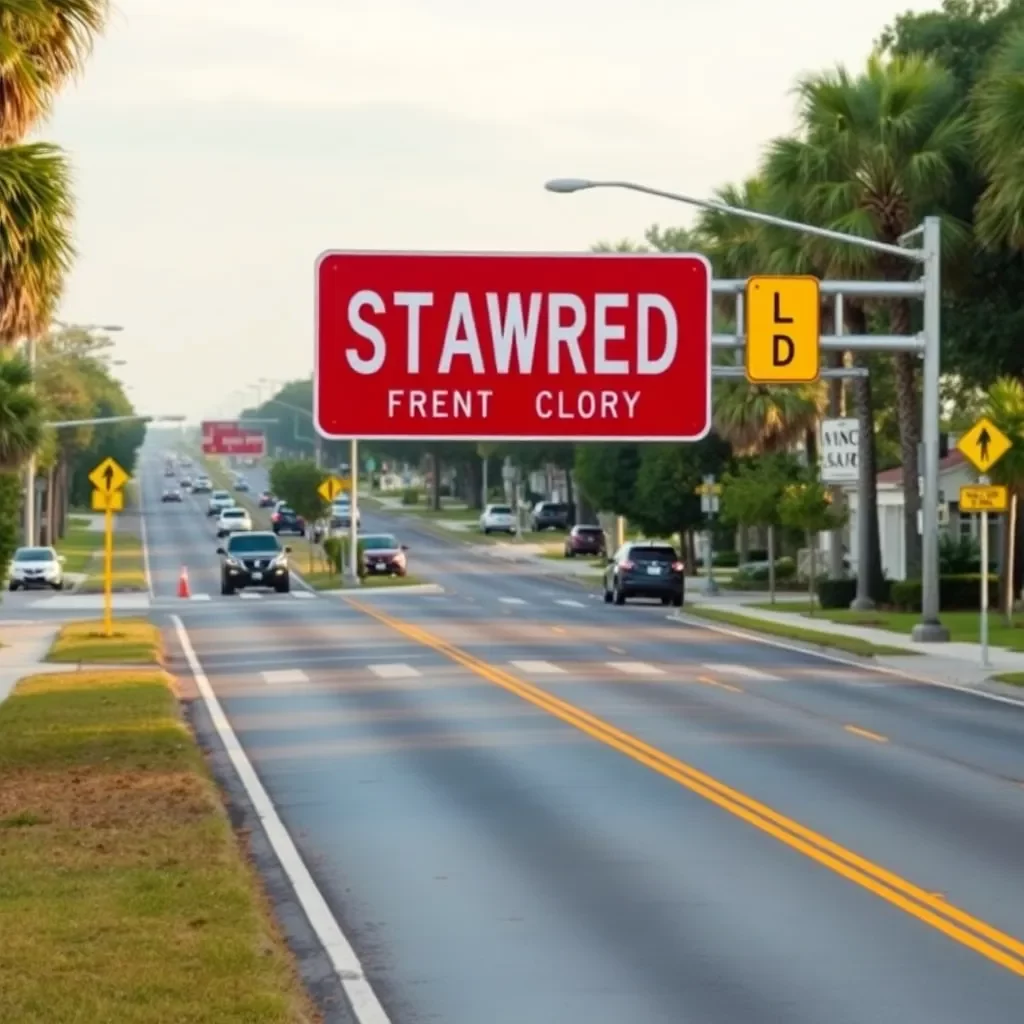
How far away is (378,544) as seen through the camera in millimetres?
87125

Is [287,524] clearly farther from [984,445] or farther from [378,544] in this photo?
[984,445]

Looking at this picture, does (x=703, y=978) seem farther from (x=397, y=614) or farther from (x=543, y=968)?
(x=397, y=614)

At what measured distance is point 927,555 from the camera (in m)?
41.3

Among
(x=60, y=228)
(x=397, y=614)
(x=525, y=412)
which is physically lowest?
(x=397, y=614)

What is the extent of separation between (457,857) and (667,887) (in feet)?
6.36

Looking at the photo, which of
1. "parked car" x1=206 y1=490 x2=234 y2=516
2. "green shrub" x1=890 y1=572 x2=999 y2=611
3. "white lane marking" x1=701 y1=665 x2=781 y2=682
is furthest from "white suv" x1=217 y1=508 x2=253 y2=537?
"white lane marking" x1=701 y1=665 x2=781 y2=682

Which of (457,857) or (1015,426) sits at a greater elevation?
(1015,426)

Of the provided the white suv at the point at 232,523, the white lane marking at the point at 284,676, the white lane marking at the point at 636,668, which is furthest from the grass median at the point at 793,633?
the white suv at the point at 232,523

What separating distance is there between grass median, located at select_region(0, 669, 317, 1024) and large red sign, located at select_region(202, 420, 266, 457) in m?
160

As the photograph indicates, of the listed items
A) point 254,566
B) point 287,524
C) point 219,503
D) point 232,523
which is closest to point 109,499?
point 254,566

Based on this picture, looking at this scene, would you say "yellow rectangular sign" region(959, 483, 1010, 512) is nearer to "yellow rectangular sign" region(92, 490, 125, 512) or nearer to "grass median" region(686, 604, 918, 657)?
"grass median" region(686, 604, 918, 657)

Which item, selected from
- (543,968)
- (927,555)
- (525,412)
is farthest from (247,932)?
(927,555)

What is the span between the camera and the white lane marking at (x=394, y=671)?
118 feet

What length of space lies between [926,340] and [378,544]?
52756 mm
